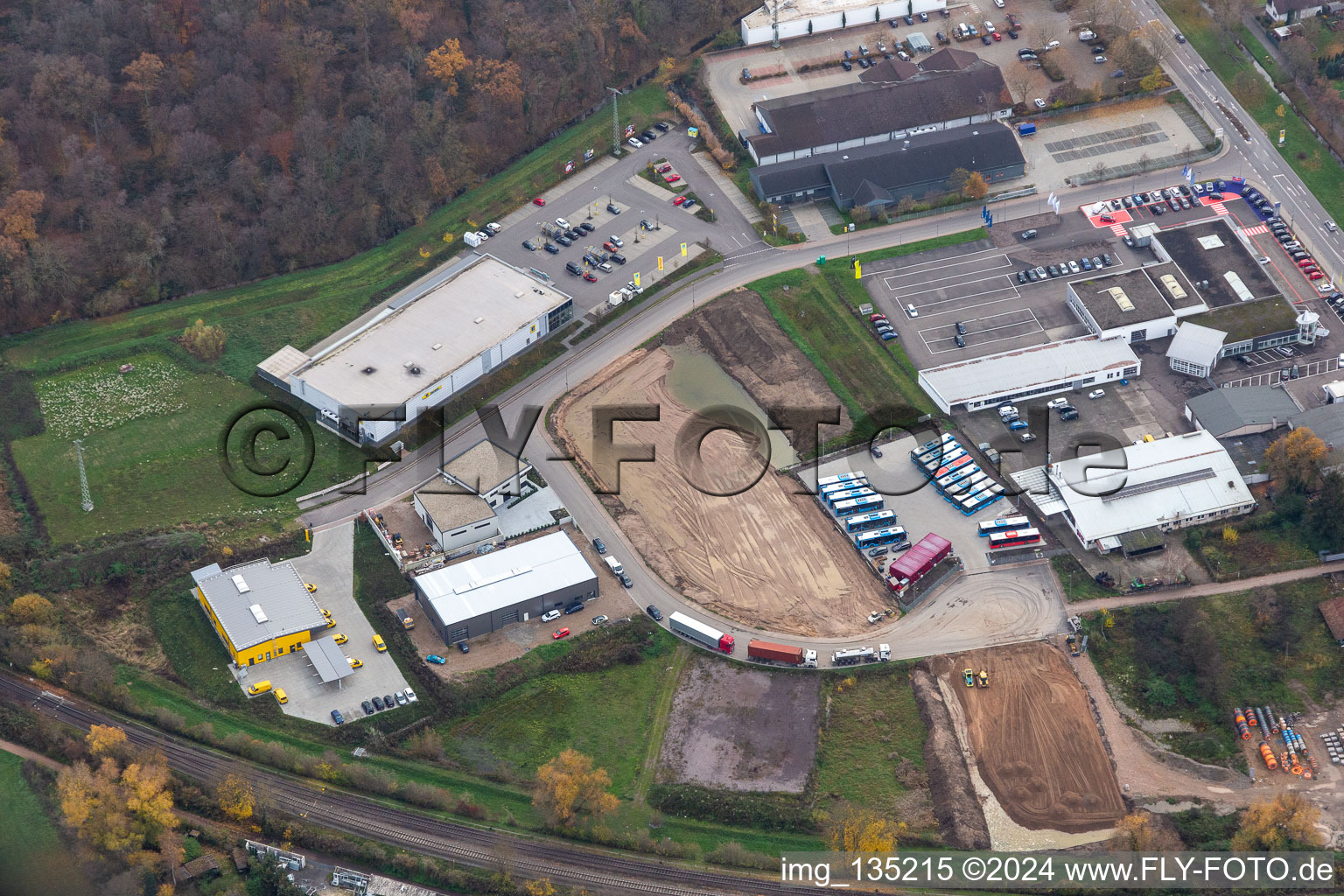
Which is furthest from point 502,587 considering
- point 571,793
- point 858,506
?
point 858,506

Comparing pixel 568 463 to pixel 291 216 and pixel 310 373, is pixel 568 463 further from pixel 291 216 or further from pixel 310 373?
pixel 291 216

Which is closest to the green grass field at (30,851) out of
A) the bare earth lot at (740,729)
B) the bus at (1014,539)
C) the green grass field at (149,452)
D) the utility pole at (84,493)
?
the green grass field at (149,452)

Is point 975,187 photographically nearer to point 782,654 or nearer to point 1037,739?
point 782,654

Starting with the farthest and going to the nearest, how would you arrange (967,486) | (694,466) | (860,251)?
(860,251) < (694,466) < (967,486)

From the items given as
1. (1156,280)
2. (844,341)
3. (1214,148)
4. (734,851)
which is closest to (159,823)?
(734,851)

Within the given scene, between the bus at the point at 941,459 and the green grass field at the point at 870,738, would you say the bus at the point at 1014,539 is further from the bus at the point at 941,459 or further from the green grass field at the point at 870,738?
the green grass field at the point at 870,738

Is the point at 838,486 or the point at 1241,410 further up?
the point at 1241,410
